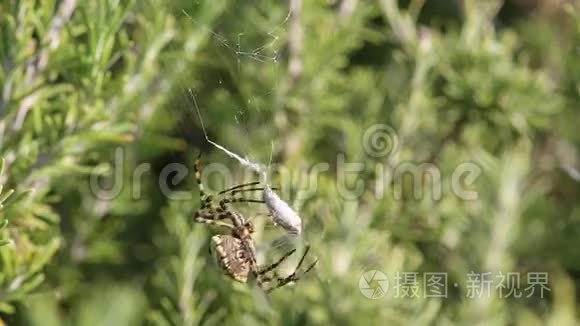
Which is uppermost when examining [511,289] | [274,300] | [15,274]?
[15,274]

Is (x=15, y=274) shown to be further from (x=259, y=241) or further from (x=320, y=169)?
(x=320, y=169)

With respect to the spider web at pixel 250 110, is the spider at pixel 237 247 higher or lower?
lower

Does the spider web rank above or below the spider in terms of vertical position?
above

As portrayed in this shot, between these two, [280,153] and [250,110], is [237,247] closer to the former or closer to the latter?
[250,110]

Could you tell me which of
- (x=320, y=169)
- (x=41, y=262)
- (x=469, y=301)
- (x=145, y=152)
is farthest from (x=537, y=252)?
(x=41, y=262)

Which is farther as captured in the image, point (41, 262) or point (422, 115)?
point (422, 115)
